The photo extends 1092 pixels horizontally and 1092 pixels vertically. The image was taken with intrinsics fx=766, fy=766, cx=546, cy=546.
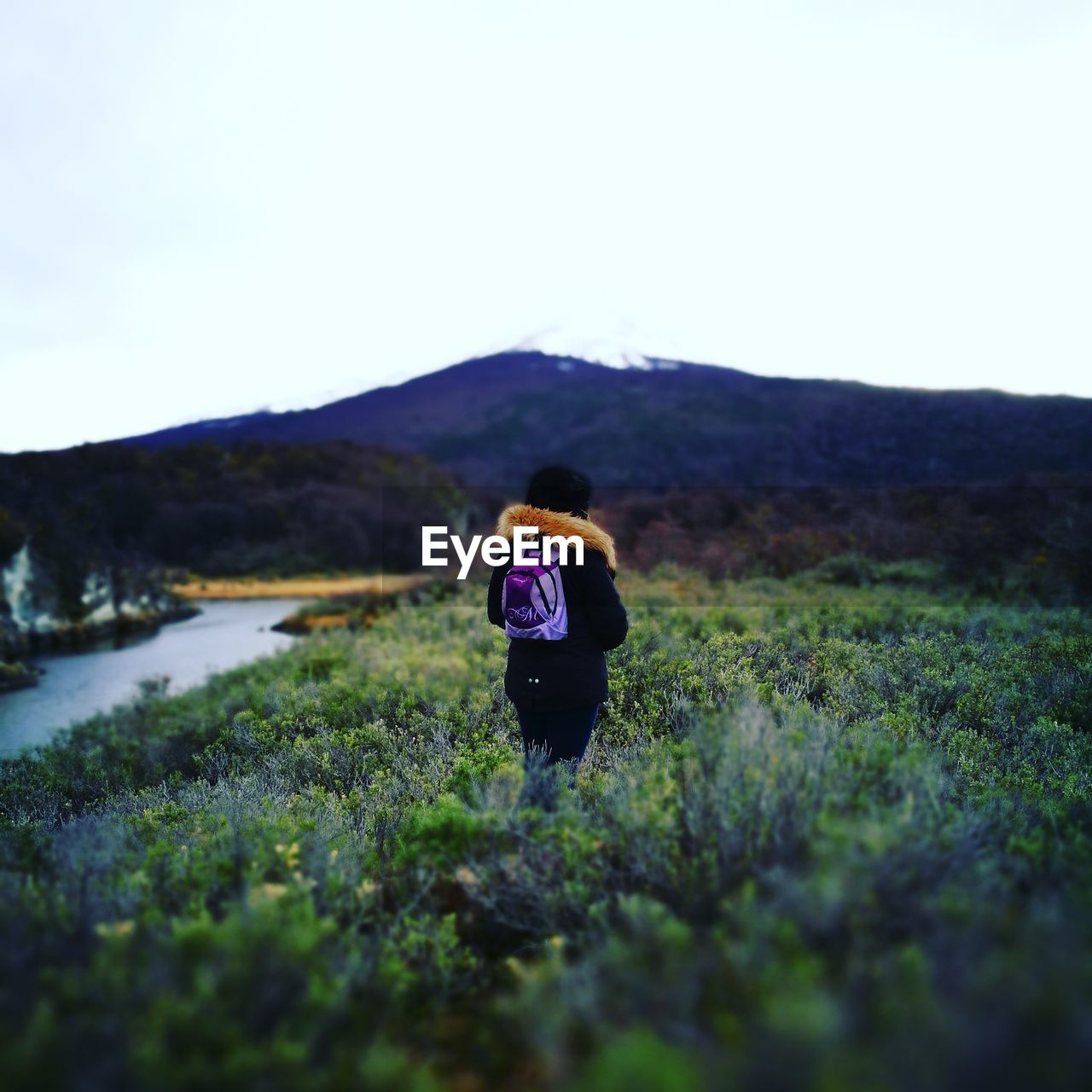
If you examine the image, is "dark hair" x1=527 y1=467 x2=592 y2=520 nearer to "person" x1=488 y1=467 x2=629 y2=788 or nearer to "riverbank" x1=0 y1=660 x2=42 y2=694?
"person" x1=488 y1=467 x2=629 y2=788

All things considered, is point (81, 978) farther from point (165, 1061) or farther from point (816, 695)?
point (816, 695)

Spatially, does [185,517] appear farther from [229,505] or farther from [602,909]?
[602,909]

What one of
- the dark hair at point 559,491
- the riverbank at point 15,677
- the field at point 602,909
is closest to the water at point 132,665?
the riverbank at point 15,677

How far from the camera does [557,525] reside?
372cm

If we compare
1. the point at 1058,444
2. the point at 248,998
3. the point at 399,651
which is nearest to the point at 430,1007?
the point at 248,998

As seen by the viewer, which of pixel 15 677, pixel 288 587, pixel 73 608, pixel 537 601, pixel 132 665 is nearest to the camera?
pixel 537 601

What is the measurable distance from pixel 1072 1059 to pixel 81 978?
2.30 meters

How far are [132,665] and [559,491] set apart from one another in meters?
14.3

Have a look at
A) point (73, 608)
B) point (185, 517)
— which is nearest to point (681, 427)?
point (185, 517)

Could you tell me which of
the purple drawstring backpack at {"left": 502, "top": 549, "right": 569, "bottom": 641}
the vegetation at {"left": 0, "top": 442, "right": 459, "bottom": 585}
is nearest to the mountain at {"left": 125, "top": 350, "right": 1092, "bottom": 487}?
the vegetation at {"left": 0, "top": 442, "right": 459, "bottom": 585}

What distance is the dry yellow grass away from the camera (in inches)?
857

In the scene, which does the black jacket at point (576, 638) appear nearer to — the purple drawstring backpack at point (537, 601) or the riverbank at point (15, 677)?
the purple drawstring backpack at point (537, 601)

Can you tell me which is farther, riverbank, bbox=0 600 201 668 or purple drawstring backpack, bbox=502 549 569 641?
riverbank, bbox=0 600 201 668

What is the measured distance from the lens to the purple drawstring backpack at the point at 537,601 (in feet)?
12.0
